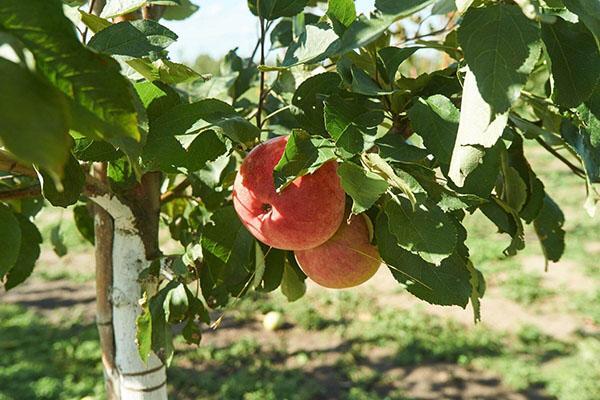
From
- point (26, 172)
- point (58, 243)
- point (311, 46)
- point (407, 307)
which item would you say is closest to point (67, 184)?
point (26, 172)

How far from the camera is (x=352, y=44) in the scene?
0.45m

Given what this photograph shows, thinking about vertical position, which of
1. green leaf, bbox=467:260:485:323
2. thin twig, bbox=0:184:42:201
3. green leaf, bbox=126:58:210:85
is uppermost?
green leaf, bbox=126:58:210:85

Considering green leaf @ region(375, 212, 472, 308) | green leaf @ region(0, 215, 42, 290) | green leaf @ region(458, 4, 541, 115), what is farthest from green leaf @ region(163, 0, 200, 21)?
green leaf @ region(458, 4, 541, 115)

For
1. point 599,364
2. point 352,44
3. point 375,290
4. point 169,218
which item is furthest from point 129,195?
point 375,290

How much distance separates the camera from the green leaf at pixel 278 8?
30.7 inches

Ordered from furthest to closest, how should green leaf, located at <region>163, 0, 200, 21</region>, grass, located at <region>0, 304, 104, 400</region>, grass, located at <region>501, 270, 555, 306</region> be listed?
1. grass, located at <region>501, 270, 555, 306</region>
2. grass, located at <region>0, 304, 104, 400</region>
3. green leaf, located at <region>163, 0, 200, 21</region>

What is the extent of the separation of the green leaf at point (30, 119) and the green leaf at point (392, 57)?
0.44 m

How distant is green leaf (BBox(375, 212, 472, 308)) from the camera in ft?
2.23

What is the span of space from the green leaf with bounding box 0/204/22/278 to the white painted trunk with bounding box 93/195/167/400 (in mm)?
173

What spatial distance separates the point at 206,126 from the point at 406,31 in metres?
0.85

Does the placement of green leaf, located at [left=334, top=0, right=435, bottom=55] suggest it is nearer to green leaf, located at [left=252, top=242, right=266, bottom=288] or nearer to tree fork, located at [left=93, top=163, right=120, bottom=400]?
green leaf, located at [left=252, top=242, right=266, bottom=288]

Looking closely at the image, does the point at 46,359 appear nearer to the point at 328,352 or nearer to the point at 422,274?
the point at 328,352

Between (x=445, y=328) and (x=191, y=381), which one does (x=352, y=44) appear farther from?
(x=445, y=328)

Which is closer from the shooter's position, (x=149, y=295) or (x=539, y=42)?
(x=539, y=42)
